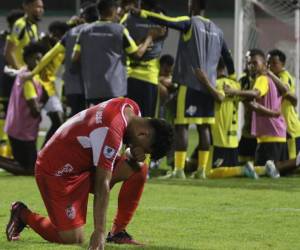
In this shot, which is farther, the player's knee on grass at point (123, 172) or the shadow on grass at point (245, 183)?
the shadow on grass at point (245, 183)

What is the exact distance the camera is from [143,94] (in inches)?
483

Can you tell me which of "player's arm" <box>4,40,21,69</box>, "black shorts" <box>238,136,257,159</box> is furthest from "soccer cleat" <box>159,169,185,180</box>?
"player's arm" <box>4,40,21,69</box>

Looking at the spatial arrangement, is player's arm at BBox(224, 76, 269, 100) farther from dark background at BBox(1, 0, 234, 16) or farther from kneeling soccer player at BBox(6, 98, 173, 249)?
dark background at BBox(1, 0, 234, 16)

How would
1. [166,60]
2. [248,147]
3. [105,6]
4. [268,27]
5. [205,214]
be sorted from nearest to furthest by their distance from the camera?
[205,214] → [105,6] → [248,147] → [166,60] → [268,27]

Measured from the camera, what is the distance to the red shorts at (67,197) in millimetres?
7031

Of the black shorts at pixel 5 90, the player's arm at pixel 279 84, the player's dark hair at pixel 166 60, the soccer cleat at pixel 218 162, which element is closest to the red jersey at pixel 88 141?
the soccer cleat at pixel 218 162

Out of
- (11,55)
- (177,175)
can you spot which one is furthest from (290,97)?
(11,55)

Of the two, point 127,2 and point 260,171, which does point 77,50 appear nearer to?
point 127,2

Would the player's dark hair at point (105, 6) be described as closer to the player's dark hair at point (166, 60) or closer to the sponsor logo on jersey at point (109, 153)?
the player's dark hair at point (166, 60)

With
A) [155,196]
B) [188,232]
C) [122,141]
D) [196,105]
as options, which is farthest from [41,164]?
[196,105]

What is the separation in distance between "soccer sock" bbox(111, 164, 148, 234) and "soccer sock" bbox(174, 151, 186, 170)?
4.73 meters

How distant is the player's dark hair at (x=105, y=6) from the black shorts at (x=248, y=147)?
2463 mm

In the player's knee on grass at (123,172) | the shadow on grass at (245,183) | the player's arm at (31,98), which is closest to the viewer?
the player's knee on grass at (123,172)

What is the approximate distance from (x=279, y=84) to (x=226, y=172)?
1150mm
